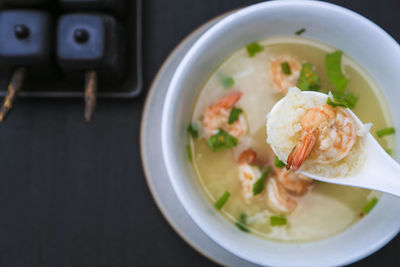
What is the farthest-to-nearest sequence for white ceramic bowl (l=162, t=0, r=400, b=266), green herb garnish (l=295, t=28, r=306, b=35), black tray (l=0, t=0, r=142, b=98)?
black tray (l=0, t=0, r=142, b=98), green herb garnish (l=295, t=28, r=306, b=35), white ceramic bowl (l=162, t=0, r=400, b=266)

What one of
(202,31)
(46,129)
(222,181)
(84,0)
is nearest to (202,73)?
(202,31)

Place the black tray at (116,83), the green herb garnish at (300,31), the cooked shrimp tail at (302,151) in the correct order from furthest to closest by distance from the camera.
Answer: the black tray at (116,83)
the green herb garnish at (300,31)
the cooked shrimp tail at (302,151)

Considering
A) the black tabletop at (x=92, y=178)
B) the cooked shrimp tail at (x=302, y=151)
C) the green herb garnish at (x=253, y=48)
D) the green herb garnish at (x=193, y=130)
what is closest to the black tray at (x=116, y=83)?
the black tabletop at (x=92, y=178)

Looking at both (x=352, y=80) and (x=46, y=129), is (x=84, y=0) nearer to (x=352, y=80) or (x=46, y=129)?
(x=46, y=129)

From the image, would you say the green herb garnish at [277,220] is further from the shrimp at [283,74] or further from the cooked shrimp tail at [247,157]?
the shrimp at [283,74]

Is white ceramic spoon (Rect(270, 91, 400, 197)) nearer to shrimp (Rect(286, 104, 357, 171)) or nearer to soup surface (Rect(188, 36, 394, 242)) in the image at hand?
shrimp (Rect(286, 104, 357, 171))

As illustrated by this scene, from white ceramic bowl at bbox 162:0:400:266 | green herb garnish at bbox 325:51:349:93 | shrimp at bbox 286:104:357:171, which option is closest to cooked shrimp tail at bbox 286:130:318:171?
shrimp at bbox 286:104:357:171
